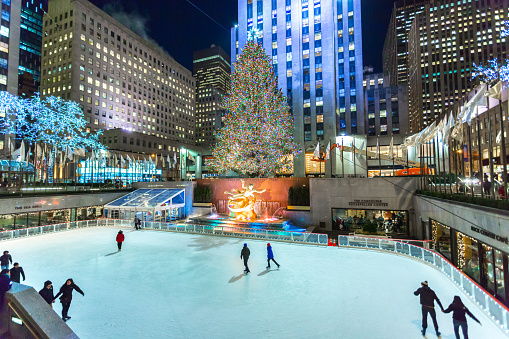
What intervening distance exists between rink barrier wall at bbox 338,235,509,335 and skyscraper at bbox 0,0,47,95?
218ft

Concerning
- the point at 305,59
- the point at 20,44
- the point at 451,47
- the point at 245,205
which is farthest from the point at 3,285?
the point at 451,47

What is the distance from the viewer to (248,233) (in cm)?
1853

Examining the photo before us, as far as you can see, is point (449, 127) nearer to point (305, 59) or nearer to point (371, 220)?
point (371, 220)

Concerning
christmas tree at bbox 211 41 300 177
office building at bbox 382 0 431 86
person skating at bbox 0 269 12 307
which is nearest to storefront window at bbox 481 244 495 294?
person skating at bbox 0 269 12 307

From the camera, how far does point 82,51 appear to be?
73.4 meters

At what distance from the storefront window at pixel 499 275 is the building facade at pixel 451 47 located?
114m

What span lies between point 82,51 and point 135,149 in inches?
1271

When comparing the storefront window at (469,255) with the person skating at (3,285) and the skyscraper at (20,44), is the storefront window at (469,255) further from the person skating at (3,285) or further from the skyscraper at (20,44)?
the skyscraper at (20,44)

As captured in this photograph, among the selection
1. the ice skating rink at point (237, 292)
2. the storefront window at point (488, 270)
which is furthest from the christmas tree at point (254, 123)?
the storefront window at point (488, 270)

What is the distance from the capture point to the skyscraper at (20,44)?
51344 mm

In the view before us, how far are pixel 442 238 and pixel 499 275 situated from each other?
6.21m

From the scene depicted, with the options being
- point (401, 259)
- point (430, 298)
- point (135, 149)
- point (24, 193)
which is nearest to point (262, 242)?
point (401, 259)

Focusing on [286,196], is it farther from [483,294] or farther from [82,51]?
[82,51]

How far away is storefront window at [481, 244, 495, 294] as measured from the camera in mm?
10445
